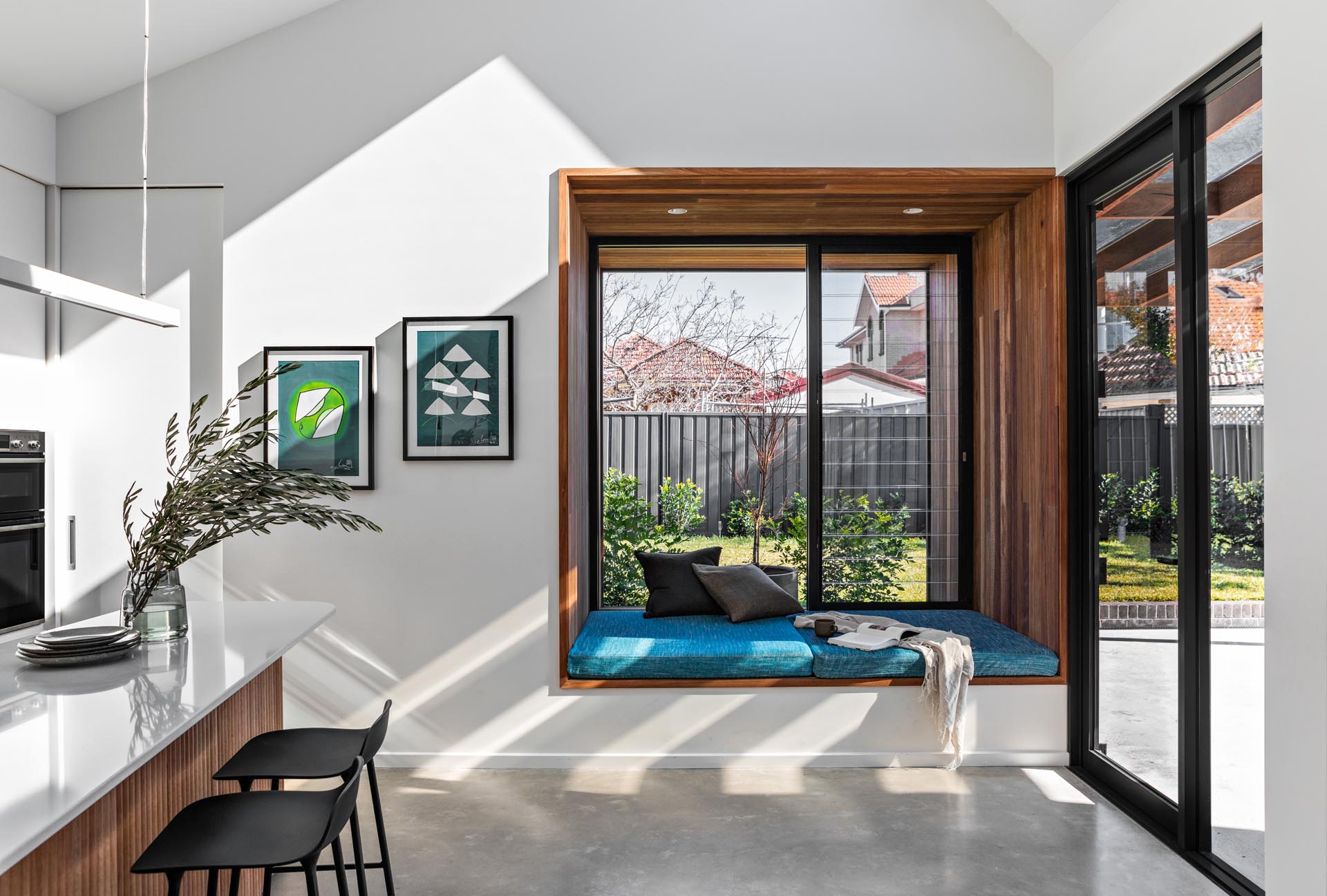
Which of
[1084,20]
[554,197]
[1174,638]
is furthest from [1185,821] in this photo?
[554,197]

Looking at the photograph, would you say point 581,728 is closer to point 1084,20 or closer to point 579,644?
point 579,644

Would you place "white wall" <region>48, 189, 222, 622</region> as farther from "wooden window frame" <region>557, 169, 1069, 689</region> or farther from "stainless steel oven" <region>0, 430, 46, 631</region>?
"wooden window frame" <region>557, 169, 1069, 689</region>

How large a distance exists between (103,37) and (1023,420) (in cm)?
426

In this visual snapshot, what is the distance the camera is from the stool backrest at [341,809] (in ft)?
5.31

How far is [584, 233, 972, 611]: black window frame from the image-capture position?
454 cm

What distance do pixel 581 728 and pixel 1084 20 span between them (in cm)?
356

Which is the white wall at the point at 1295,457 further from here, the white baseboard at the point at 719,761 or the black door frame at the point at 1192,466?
the white baseboard at the point at 719,761

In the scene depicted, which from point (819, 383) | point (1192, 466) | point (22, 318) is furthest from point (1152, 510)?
point (22, 318)

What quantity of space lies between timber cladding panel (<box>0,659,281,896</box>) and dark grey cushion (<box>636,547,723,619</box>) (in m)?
2.07

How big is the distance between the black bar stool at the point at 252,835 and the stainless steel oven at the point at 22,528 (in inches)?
87.0

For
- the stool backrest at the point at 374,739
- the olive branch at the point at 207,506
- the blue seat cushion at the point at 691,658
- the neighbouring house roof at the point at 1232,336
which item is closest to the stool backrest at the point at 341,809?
the stool backrest at the point at 374,739

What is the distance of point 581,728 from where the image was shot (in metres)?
3.69

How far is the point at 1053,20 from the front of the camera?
3527mm

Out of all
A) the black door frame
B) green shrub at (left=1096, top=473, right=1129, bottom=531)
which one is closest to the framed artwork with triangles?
green shrub at (left=1096, top=473, right=1129, bottom=531)
